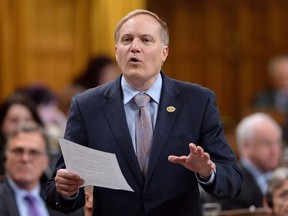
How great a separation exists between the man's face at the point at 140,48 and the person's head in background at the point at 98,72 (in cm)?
490

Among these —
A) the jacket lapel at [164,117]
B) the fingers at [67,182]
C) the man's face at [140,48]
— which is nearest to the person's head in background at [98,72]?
the jacket lapel at [164,117]

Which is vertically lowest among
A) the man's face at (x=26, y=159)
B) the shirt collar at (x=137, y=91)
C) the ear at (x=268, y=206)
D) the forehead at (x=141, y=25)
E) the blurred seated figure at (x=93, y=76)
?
the ear at (x=268, y=206)

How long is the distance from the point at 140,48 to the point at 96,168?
45 cm

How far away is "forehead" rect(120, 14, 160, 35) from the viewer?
3.21 m

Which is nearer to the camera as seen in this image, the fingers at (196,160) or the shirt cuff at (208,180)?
the fingers at (196,160)

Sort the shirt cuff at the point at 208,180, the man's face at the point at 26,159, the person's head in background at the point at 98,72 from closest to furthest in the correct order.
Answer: the shirt cuff at the point at 208,180
the man's face at the point at 26,159
the person's head in background at the point at 98,72

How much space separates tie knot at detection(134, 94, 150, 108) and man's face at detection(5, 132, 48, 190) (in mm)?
1912

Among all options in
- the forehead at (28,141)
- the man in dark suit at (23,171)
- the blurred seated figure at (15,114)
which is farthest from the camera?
the blurred seated figure at (15,114)

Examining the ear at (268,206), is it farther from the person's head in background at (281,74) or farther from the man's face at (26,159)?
the person's head in background at (281,74)

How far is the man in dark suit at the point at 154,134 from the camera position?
320 centimetres

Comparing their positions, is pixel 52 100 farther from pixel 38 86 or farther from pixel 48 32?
pixel 48 32

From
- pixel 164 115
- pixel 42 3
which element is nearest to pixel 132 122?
pixel 164 115

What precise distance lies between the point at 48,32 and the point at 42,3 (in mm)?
344

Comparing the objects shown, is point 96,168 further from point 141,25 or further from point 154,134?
point 141,25
